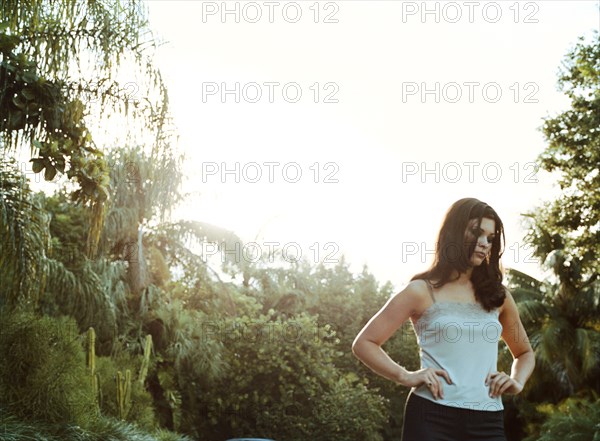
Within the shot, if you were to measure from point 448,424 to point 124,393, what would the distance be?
11628 mm

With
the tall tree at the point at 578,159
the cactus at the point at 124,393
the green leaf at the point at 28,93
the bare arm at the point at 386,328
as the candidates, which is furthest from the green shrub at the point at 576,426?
the bare arm at the point at 386,328

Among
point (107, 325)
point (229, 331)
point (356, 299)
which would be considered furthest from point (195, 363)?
point (356, 299)

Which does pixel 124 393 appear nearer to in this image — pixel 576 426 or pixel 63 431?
pixel 63 431

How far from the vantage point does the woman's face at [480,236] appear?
2852mm

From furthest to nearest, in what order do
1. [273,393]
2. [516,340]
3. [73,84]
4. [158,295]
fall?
[273,393]
[158,295]
[73,84]
[516,340]

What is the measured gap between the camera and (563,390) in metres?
25.3

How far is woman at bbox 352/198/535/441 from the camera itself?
2.70 metres

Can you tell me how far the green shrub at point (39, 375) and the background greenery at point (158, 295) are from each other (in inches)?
0.7

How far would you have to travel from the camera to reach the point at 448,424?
267 cm

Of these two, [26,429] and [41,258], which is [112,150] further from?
[26,429]

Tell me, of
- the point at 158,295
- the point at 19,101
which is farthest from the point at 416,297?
the point at 158,295

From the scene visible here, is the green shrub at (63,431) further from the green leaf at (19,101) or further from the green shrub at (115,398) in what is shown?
the green leaf at (19,101)

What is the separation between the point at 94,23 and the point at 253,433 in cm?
→ 1426

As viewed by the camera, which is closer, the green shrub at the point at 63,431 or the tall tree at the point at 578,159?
the green shrub at the point at 63,431
